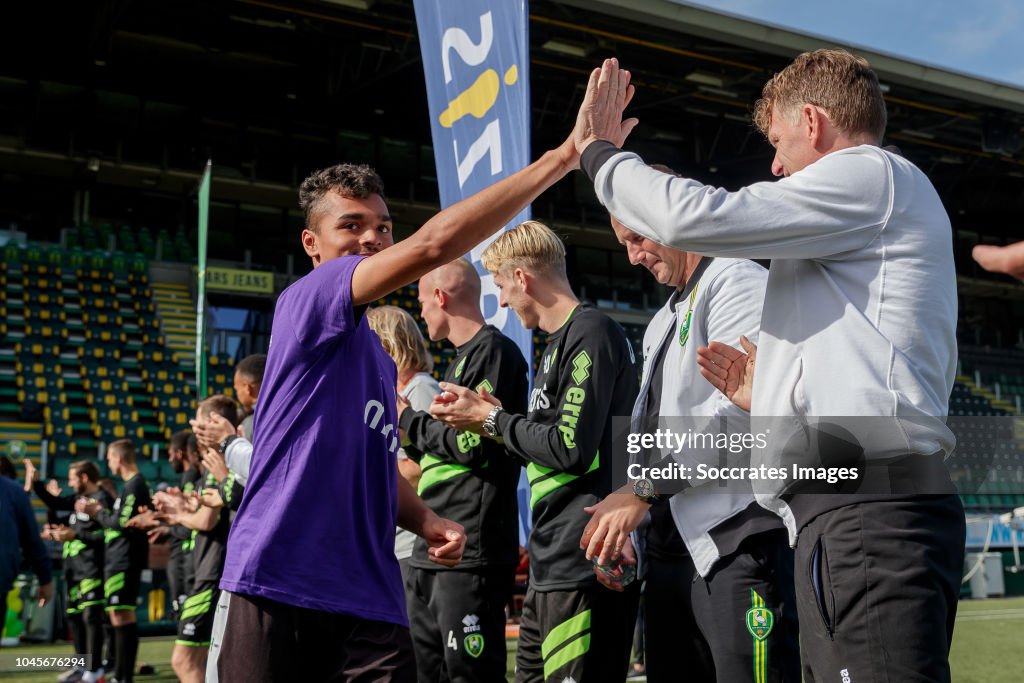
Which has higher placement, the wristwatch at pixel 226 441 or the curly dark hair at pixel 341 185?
the curly dark hair at pixel 341 185

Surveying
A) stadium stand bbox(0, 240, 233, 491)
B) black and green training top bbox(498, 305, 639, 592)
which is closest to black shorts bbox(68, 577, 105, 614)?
black and green training top bbox(498, 305, 639, 592)

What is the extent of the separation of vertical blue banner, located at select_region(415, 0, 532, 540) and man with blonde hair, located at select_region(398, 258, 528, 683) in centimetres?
80

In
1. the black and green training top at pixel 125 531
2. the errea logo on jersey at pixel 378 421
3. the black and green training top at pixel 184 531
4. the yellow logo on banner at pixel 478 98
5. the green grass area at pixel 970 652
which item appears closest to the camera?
the errea logo on jersey at pixel 378 421

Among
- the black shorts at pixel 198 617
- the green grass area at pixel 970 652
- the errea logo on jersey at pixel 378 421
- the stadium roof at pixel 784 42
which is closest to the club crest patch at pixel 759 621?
the errea logo on jersey at pixel 378 421

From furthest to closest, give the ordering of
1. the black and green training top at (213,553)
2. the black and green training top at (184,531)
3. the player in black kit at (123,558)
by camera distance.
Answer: the player in black kit at (123,558), the black and green training top at (184,531), the black and green training top at (213,553)

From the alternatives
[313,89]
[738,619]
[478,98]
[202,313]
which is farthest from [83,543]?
[313,89]

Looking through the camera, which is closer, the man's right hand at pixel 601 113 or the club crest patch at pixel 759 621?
the man's right hand at pixel 601 113

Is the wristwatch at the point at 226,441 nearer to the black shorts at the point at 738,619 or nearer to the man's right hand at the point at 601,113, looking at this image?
the black shorts at the point at 738,619

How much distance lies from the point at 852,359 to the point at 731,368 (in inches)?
14.9

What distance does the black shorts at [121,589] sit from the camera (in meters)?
7.96

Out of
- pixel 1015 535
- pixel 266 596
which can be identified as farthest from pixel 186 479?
pixel 1015 535

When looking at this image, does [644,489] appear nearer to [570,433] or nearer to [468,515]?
[570,433]

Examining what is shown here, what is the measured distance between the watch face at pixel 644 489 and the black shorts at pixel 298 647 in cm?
74

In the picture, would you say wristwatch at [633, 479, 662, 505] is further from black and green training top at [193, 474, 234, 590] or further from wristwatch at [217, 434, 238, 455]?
black and green training top at [193, 474, 234, 590]
